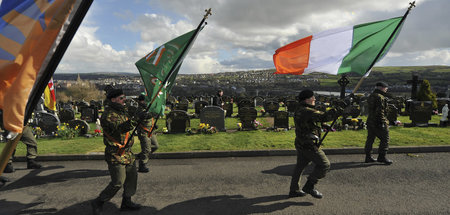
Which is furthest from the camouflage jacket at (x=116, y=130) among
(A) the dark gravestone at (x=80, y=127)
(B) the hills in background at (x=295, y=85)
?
(B) the hills in background at (x=295, y=85)

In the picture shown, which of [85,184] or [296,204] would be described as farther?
[85,184]

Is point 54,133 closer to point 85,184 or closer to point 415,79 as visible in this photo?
point 85,184

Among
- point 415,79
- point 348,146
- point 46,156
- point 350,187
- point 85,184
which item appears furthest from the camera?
point 415,79

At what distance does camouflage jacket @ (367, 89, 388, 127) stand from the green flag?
497cm

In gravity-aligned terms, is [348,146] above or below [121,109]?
below

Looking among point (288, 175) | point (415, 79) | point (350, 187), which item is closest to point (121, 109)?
point (288, 175)

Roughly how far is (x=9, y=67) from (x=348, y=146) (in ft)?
26.8

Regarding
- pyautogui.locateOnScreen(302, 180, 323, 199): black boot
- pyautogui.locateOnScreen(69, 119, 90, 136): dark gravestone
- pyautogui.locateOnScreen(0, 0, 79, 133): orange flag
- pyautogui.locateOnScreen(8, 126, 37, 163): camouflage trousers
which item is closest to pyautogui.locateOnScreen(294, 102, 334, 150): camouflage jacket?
pyautogui.locateOnScreen(302, 180, 323, 199): black boot

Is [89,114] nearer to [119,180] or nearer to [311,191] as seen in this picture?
[119,180]

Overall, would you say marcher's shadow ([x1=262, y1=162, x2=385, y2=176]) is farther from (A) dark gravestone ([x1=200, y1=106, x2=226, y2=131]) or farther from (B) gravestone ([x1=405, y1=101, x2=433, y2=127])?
(B) gravestone ([x1=405, y1=101, x2=433, y2=127])

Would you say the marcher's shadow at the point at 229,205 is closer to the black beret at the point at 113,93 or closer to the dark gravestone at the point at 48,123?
the black beret at the point at 113,93

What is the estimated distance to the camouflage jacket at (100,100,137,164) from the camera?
12.0 ft

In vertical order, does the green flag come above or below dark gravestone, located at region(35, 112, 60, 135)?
above

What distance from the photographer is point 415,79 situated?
16.2 meters
